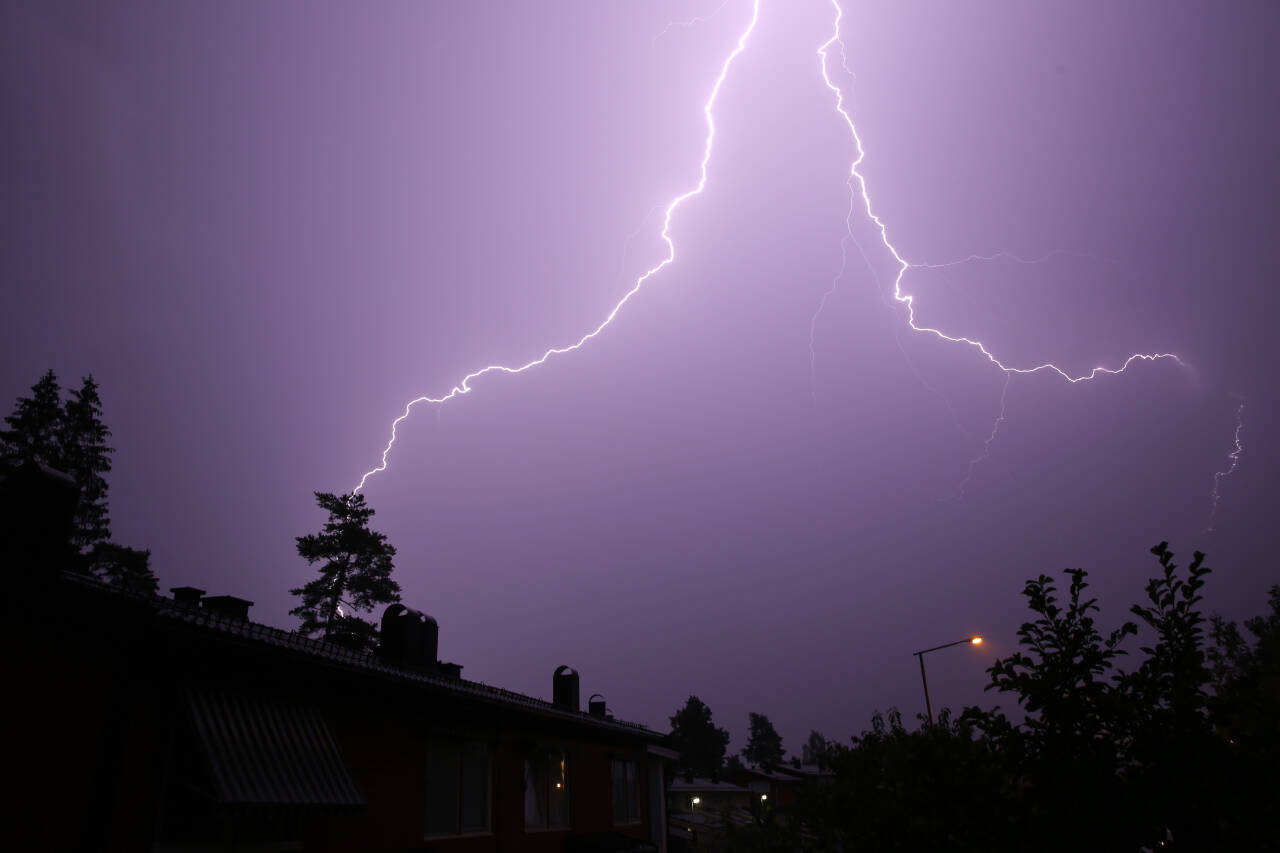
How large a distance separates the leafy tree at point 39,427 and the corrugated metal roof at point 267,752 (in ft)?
90.3

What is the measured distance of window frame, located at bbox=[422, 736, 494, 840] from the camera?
1157cm

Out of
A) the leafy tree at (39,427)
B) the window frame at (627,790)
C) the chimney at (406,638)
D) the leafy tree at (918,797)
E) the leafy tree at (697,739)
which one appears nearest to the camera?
the leafy tree at (918,797)

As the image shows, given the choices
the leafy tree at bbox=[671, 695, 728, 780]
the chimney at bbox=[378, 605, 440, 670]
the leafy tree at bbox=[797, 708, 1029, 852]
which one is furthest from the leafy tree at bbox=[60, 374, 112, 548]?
the leafy tree at bbox=[671, 695, 728, 780]

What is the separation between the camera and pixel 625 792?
1894cm

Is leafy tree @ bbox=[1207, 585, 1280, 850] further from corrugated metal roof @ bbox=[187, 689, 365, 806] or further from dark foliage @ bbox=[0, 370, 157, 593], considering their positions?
dark foliage @ bbox=[0, 370, 157, 593]

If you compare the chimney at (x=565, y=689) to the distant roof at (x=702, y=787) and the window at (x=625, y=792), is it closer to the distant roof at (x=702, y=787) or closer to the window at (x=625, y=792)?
the window at (x=625, y=792)

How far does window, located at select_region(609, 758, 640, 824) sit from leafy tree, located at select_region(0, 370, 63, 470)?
26565 millimetres

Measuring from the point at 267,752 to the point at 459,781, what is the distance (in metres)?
5.35

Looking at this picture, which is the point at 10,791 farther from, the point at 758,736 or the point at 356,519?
the point at 758,736

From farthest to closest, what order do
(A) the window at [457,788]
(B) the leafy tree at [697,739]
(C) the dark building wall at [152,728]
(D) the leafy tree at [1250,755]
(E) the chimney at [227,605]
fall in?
1. (B) the leafy tree at [697,739]
2. (A) the window at [457,788]
3. (E) the chimney at [227,605]
4. (C) the dark building wall at [152,728]
5. (D) the leafy tree at [1250,755]

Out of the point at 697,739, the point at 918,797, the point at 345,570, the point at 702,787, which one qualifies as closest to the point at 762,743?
the point at 697,739

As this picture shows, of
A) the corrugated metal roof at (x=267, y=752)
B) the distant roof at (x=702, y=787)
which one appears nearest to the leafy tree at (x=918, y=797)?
the corrugated metal roof at (x=267, y=752)

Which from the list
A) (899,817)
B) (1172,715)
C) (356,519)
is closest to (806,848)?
(899,817)

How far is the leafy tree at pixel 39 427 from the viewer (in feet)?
91.4
